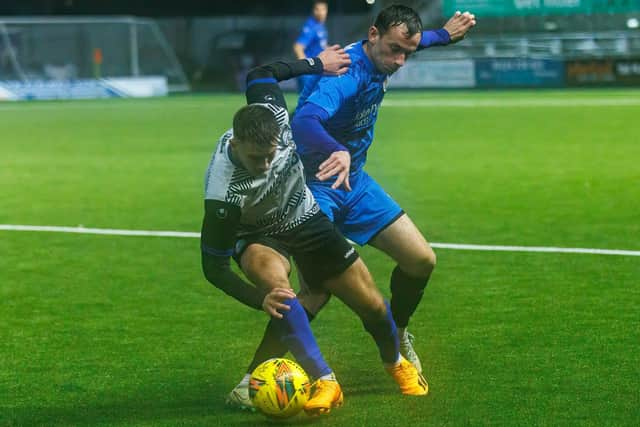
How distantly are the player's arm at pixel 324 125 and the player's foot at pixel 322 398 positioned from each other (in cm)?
88

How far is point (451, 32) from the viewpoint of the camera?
7.12 meters

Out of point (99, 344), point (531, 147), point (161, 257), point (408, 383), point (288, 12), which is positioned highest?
point (408, 383)

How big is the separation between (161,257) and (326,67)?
15.0ft

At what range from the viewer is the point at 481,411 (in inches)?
216

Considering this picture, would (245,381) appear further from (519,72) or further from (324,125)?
(519,72)

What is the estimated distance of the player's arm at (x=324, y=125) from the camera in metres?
5.37

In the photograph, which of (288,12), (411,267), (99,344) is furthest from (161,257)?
(288,12)

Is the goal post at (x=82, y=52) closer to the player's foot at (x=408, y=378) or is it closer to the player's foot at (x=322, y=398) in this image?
the player's foot at (x=408, y=378)

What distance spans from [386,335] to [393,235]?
62 cm

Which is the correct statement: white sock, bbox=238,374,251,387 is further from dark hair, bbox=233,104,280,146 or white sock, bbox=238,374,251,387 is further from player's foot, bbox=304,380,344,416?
dark hair, bbox=233,104,280,146

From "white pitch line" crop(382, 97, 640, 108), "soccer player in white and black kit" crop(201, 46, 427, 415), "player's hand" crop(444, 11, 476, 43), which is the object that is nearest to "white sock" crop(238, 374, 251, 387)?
"soccer player in white and black kit" crop(201, 46, 427, 415)

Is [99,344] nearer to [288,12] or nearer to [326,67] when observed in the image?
[326,67]

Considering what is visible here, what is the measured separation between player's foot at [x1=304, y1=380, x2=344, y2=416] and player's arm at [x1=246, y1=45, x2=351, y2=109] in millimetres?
1291

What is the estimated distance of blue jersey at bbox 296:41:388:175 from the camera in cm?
593
